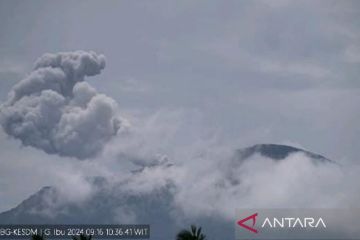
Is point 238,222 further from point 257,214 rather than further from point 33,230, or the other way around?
point 33,230

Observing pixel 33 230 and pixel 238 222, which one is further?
pixel 33 230

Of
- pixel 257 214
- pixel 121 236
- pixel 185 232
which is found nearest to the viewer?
pixel 185 232

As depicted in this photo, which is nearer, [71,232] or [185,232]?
[185,232]

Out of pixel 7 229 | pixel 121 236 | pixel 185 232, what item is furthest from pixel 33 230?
pixel 185 232

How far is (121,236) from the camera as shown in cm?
19062

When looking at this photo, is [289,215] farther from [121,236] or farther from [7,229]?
[7,229]

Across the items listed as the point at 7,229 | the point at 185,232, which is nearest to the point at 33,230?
the point at 7,229

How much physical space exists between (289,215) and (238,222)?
4263 cm

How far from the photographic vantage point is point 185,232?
148000 millimetres

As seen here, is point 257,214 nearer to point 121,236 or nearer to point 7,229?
point 121,236

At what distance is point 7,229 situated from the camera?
195375 mm

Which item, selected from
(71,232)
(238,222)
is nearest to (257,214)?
(238,222)

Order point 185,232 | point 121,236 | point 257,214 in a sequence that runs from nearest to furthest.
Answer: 1. point 185,232
2. point 257,214
3. point 121,236

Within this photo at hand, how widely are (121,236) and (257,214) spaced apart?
4330 cm
